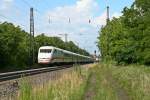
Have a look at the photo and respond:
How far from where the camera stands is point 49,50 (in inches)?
2923

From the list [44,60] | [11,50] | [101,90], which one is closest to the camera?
[101,90]

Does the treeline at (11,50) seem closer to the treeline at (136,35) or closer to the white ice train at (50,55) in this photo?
the white ice train at (50,55)

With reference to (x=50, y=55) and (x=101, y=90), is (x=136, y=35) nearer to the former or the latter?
(x=50, y=55)

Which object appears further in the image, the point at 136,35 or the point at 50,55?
the point at 50,55

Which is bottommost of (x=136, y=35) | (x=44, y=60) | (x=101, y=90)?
(x=101, y=90)

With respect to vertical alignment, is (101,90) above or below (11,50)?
below

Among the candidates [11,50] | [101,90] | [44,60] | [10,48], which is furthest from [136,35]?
[101,90]

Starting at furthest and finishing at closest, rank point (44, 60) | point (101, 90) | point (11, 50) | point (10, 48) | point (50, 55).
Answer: point (44, 60) < point (11, 50) < point (10, 48) < point (50, 55) < point (101, 90)

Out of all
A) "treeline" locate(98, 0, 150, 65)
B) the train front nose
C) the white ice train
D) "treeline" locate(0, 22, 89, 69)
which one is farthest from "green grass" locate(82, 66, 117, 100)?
the train front nose

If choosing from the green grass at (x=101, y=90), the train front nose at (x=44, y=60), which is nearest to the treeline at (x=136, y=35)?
the train front nose at (x=44, y=60)

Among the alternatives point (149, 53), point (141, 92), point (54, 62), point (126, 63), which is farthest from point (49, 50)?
point (141, 92)

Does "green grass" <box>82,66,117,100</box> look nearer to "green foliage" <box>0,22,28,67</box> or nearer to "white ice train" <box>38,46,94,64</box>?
"green foliage" <box>0,22,28,67</box>

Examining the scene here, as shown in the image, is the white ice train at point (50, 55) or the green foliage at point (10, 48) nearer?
the green foliage at point (10, 48)

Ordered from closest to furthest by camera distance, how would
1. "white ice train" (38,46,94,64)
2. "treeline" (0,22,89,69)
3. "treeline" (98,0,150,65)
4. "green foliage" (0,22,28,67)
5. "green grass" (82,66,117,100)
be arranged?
1. "green grass" (82,66,117,100)
2. "treeline" (98,0,150,65)
3. "green foliage" (0,22,28,67)
4. "treeline" (0,22,89,69)
5. "white ice train" (38,46,94,64)
